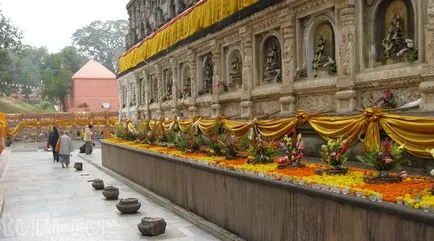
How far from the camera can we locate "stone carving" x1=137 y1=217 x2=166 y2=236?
7.40m

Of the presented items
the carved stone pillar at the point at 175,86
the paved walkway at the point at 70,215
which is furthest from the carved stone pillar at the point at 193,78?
the paved walkway at the point at 70,215

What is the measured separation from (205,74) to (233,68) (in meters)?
2.34

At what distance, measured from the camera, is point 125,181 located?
47.0ft

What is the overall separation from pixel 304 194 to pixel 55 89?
50.0m

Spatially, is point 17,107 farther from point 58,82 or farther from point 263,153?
point 263,153

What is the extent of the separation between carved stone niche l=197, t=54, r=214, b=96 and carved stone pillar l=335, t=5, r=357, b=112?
6.52m

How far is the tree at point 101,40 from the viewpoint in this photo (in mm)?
78625

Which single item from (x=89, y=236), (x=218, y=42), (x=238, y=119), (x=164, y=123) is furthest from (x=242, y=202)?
(x=164, y=123)

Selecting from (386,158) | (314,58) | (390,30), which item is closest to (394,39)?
(390,30)

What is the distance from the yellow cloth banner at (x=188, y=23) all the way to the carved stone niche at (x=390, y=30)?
11.7 feet

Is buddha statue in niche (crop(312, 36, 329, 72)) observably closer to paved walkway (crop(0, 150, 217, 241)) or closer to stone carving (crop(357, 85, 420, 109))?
stone carving (crop(357, 85, 420, 109))

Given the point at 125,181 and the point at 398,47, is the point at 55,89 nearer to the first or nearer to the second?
the point at 125,181

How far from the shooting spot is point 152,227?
7.39 m

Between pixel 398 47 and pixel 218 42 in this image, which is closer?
pixel 398 47
